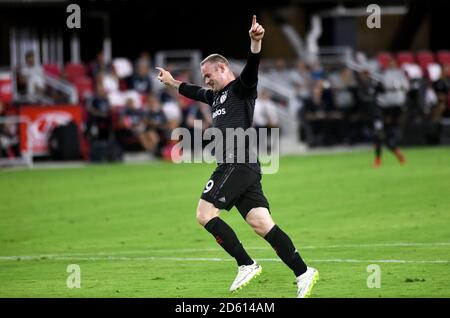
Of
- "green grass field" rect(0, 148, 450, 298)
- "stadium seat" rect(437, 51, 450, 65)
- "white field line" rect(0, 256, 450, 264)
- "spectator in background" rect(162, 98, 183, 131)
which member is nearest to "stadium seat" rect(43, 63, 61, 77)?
"spectator in background" rect(162, 98, 183, 131)

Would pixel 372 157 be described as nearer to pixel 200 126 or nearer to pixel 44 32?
pixel 200 126

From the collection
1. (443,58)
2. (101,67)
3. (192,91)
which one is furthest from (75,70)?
(192,91)

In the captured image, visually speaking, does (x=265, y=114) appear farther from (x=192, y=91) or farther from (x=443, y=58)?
(x=192, y=91)

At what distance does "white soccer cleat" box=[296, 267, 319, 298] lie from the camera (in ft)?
34.0

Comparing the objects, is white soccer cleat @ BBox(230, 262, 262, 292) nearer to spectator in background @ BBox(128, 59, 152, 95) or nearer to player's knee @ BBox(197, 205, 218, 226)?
player's knee @ BBox(197, 205, 218, 226)

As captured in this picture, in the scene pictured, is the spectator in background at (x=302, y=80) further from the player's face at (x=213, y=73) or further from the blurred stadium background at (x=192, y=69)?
the player's face at (x=213, y=73)

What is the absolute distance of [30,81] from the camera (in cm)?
3066

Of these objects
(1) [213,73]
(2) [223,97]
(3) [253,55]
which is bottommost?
(2) [223,97]

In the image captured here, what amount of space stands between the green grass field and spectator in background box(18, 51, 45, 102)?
358 cm

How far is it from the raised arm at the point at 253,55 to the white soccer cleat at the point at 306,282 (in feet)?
6.38

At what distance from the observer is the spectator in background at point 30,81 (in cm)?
3030

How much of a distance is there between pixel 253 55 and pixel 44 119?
66.0ft
